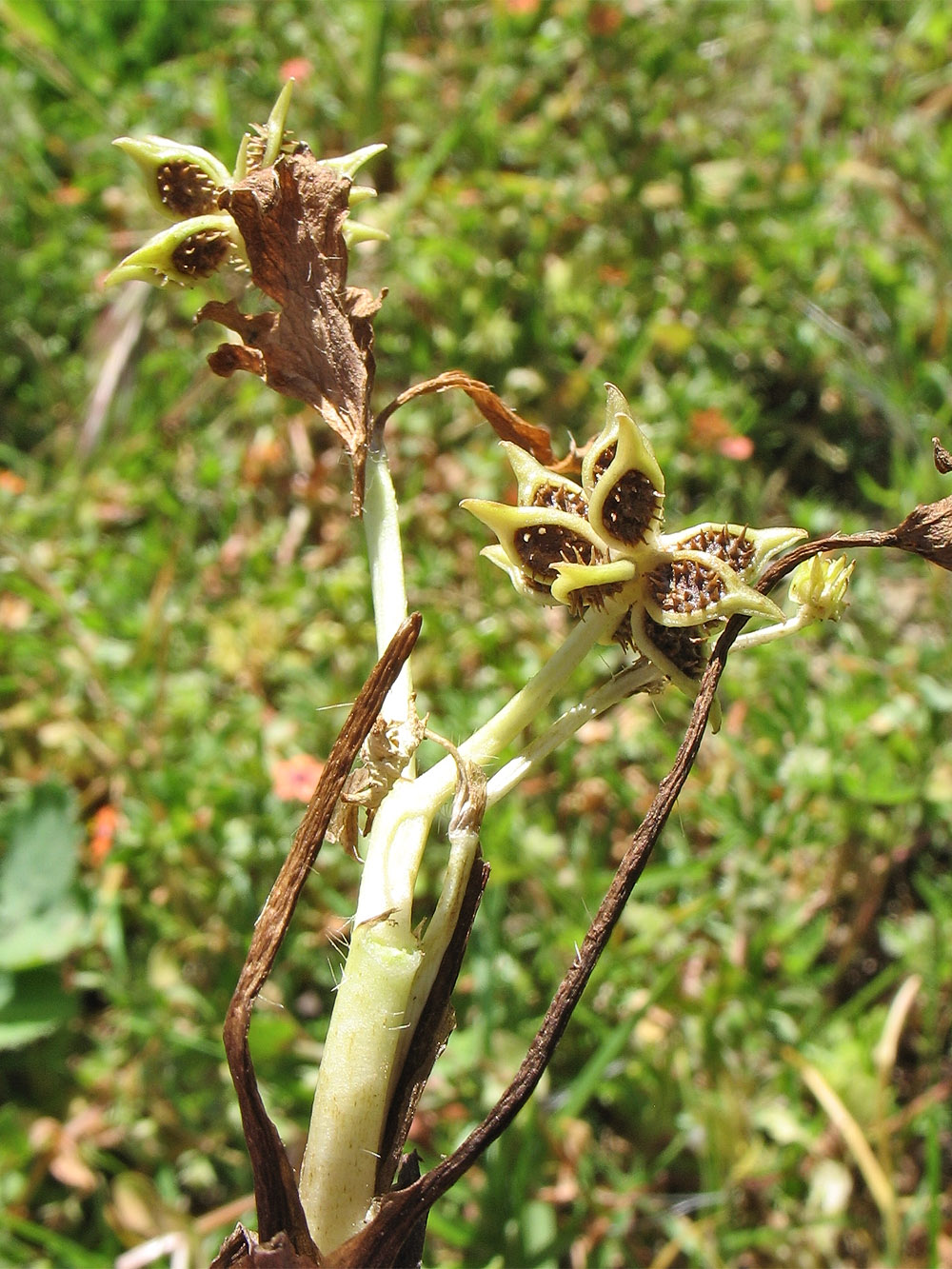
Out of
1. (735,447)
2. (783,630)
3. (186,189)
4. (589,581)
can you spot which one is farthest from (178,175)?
(735,447)

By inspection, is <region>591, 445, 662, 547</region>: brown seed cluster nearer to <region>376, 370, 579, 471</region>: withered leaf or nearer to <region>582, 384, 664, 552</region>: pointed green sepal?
<region>582, 384, 664, 552</region>: pointed green sepal

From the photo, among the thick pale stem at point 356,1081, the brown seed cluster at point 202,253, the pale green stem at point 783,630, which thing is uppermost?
the brown seed cluster at point 202,253

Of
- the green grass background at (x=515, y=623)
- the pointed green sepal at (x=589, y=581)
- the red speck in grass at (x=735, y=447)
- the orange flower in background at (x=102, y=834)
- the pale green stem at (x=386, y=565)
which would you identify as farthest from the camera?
the red speck in grass at (x=735, y=447)

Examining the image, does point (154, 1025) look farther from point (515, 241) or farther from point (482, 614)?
point (515, 241)

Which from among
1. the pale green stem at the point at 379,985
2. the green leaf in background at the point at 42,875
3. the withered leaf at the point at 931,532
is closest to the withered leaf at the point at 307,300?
the pale green stem at the point at 379,985

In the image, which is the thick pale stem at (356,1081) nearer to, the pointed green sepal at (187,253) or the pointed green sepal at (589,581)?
the pointed green sepal at (589,581)

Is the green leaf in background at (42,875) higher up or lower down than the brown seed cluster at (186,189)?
lower down

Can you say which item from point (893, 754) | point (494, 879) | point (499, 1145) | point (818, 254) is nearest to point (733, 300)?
point (818, 254)
